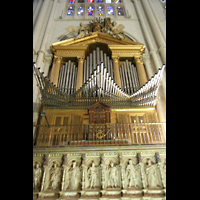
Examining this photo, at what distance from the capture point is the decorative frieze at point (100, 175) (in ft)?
18.6

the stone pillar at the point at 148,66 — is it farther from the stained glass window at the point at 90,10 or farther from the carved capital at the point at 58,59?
the stained glass window at the point at 90,10

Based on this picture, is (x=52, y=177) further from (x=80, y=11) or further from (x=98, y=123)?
(x=80, y=11)

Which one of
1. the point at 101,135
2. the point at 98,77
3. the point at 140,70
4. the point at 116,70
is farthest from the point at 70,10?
the point at 101,135

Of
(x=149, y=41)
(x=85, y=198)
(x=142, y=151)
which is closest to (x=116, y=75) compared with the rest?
(x=149, y=41)

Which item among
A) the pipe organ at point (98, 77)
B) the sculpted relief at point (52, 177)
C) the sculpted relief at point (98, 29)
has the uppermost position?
the sculpted relief at point (98, 29)

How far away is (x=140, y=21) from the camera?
Result: 15.1 m

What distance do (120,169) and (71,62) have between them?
25.1 feet

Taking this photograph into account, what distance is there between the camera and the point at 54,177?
595 cm

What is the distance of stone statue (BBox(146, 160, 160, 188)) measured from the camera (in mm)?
5895

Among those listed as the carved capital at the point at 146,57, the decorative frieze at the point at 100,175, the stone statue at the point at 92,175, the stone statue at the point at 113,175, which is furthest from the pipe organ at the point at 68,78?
the stone statue at the point at 113,175

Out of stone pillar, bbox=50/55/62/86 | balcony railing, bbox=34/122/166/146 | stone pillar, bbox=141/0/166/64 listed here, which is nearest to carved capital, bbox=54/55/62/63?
stone pillar, bbox=50/55/62/86

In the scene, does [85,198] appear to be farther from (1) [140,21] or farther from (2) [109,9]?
(2) [109,9]

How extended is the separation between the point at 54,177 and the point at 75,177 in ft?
2.06

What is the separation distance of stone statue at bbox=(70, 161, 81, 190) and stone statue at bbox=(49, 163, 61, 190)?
39 cm
